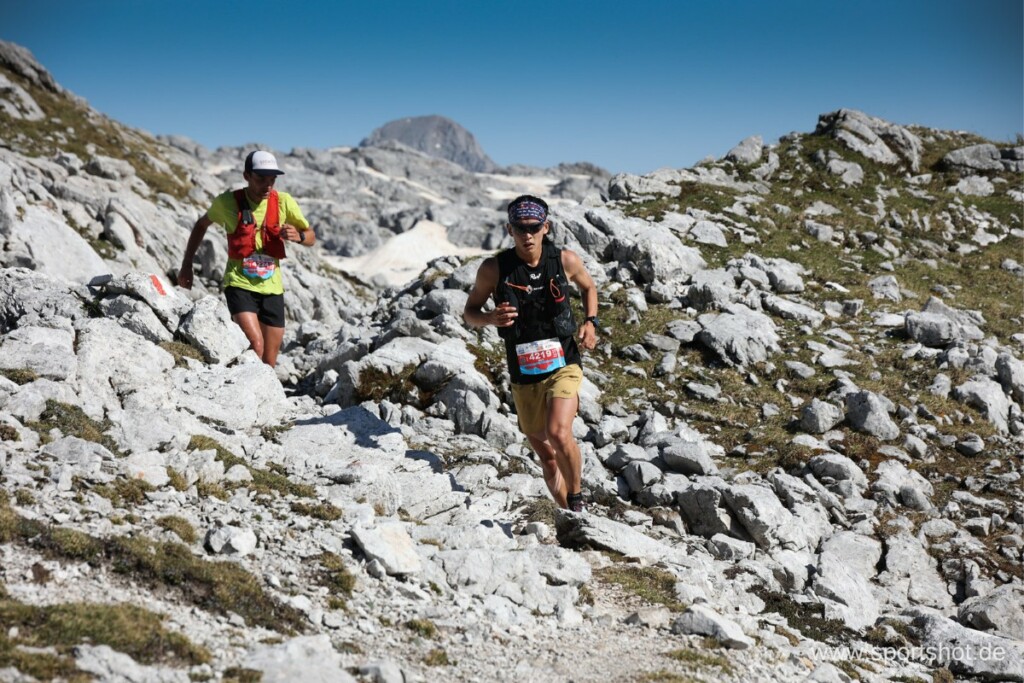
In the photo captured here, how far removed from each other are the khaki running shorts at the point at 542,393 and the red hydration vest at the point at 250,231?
→ 476cm

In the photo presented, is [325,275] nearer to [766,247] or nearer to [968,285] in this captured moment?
[766,247]

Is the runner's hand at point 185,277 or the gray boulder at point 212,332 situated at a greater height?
the runner's hand at point 185,277

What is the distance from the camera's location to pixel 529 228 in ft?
25.6

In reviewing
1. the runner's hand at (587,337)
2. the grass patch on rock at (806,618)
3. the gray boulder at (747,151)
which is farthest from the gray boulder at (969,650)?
the gray boulder at (747,151)

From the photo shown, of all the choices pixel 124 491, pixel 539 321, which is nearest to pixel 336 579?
pixel 124 491

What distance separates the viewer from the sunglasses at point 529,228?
7.79 meters

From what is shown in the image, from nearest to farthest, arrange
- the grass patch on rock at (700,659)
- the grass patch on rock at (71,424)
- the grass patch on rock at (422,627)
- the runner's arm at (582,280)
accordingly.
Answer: the grass patch on rock at (422,627)
the grass patch on rock at (700,659)
the grass patch on rock at (71,424)
the runner's arm at (582,280)

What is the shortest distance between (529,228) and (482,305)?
1063mm

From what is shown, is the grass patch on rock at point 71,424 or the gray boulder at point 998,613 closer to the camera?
the grass patch on rock at point 71,424

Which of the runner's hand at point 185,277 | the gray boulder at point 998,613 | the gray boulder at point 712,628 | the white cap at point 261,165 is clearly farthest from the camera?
the runner's hand at point 185,277

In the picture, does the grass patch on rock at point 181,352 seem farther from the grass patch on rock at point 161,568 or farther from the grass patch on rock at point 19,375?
the grass patch on rock at point 161,568

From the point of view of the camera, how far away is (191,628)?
4.96 m

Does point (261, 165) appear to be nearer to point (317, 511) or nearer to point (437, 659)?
point (317, 511)

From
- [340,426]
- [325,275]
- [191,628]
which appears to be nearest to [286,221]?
[340,426]
